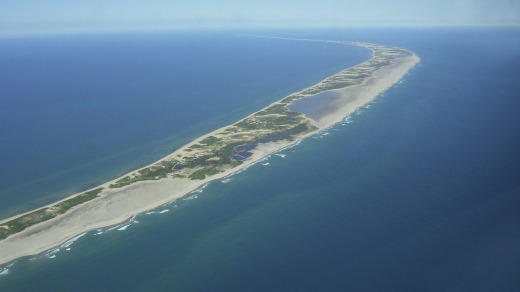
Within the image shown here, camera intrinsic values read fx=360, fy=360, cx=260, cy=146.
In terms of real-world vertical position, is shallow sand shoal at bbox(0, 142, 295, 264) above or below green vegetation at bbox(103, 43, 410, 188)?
below

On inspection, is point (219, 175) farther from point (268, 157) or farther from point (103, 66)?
point (103, 66)

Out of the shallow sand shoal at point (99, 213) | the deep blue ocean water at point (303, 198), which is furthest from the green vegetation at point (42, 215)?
the deep blue ocean water at point (303, 198)

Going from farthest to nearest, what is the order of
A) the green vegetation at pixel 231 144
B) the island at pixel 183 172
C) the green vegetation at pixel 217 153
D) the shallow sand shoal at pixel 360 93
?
the shallow sand shoal at pixel 360 93 → the green vegetation at pixel 231 144 → the green vegetation at pixel 217 153 → the island at pixel 183 172

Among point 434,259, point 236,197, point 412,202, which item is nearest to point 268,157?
point 236,197

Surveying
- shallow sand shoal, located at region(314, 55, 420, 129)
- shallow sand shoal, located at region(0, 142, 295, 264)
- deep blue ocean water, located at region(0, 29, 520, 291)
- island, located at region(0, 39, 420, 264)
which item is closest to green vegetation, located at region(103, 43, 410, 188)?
island, located at region(0, 39, 420, 264)

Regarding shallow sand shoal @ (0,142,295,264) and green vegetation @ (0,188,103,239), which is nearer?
shallow sand shoal @ (0,142,295,264)

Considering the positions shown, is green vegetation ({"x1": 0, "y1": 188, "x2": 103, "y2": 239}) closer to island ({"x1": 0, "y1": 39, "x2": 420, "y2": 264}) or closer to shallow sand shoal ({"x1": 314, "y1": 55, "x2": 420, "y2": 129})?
island ({"x1": 0, "y1": 39, "x2": 420, "y2": 264})

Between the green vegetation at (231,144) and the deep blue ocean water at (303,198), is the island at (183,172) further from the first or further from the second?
the deep blue ocean water at (303,198)

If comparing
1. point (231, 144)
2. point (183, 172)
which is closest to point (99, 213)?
point (183, 172)
